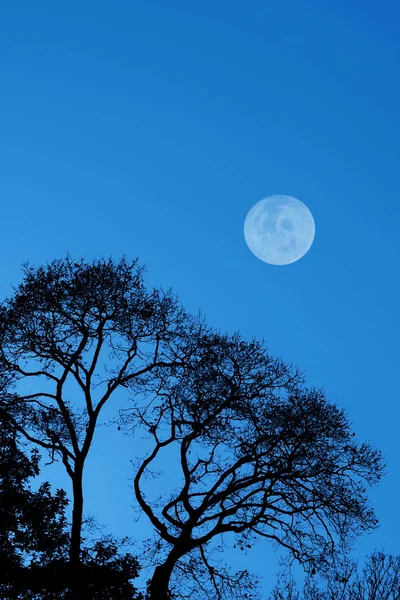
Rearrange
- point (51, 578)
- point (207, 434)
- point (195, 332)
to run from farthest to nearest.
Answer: point (195, 332)
point (207, 434)
point (51, 578)

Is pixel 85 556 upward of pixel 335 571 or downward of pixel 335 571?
downward

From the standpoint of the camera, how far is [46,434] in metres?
22.8

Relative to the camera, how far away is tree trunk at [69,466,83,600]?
18750 millimetres

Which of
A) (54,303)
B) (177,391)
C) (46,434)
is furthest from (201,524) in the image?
(54,303)

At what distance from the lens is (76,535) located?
1972 cm

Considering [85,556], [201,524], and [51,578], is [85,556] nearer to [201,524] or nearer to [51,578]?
[51,578]

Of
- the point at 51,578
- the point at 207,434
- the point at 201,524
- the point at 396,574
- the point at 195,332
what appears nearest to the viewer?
the point at 51,578

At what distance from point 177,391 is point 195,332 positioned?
7.98ft

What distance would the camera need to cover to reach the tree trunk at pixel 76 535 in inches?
738

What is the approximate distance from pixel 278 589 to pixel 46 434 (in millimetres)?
14841

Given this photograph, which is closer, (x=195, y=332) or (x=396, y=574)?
(x=195, y=332)

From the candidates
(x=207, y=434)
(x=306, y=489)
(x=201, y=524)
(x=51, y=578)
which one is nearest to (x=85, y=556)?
(x=51, y=578)

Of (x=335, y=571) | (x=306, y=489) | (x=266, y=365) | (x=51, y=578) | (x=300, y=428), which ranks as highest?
(x=266, y=365)

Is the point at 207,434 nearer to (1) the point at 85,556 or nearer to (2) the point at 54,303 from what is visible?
(1) the point at 85,556
